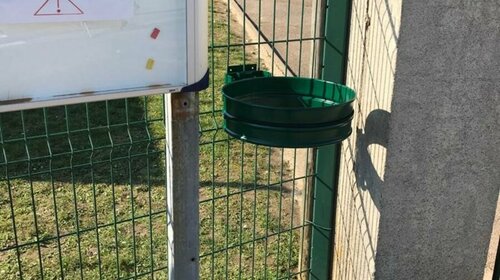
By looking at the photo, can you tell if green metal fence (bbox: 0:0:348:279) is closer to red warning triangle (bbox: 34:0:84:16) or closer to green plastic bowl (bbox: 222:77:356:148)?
green plastic bowl (bbox: 222:77:356:148)

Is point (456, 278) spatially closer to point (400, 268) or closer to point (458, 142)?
point (400, 268)

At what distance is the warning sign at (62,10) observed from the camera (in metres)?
1.79

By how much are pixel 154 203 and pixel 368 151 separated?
6.80 feet

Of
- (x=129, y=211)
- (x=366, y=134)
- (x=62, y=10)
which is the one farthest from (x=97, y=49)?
(x=129, y=211)

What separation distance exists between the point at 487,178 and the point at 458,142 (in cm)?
26

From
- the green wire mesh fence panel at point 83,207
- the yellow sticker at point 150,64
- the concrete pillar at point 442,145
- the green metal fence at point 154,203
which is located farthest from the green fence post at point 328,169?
the yellow sticker at point 150,64

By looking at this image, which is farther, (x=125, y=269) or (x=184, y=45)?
(x=125, y=269)

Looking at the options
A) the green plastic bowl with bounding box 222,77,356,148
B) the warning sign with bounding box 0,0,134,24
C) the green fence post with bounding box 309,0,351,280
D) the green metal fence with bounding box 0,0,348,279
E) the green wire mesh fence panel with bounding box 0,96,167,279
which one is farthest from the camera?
the green wire mesh fence panel with bounding box 0,96,167,279

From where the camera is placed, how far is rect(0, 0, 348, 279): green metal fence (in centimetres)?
312

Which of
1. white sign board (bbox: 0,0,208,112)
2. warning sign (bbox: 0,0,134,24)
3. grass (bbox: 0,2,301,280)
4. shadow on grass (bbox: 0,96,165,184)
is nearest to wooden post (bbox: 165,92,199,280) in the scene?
white sign board (bbox: 0,0,208,112)

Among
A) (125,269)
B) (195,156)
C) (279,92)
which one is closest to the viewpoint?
(195,156)

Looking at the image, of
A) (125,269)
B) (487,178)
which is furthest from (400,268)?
(125,269)

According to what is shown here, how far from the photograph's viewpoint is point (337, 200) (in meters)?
3.25

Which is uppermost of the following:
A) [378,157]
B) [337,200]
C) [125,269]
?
[378,157]
